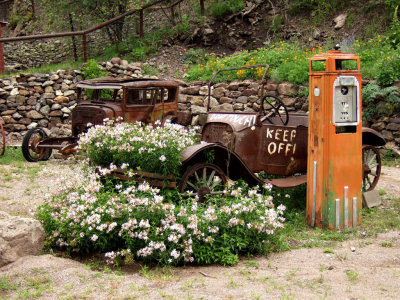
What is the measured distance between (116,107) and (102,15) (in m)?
6.66

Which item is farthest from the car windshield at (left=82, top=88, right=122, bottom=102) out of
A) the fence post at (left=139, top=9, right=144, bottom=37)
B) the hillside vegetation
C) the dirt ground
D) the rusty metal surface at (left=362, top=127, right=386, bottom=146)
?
the dirt ground

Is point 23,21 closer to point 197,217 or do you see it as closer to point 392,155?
point 392,155

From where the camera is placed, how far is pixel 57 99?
12.5 m

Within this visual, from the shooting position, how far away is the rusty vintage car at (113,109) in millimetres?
9516

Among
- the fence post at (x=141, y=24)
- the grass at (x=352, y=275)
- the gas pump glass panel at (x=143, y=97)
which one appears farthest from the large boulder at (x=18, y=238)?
the fence post at (x=141, y=24)

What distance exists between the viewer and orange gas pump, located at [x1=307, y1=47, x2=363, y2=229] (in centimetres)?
550

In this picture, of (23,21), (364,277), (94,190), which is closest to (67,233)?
(94,190)

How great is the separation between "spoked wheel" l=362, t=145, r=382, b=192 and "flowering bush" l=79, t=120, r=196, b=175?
2.64m

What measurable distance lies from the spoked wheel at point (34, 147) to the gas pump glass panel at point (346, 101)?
262 inches

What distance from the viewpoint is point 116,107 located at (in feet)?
31.3

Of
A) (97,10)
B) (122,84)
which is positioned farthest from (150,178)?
(97,10)

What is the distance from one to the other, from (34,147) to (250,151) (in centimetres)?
559

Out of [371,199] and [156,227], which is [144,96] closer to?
[371,199]

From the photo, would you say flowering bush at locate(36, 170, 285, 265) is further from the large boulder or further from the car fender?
the car fender
